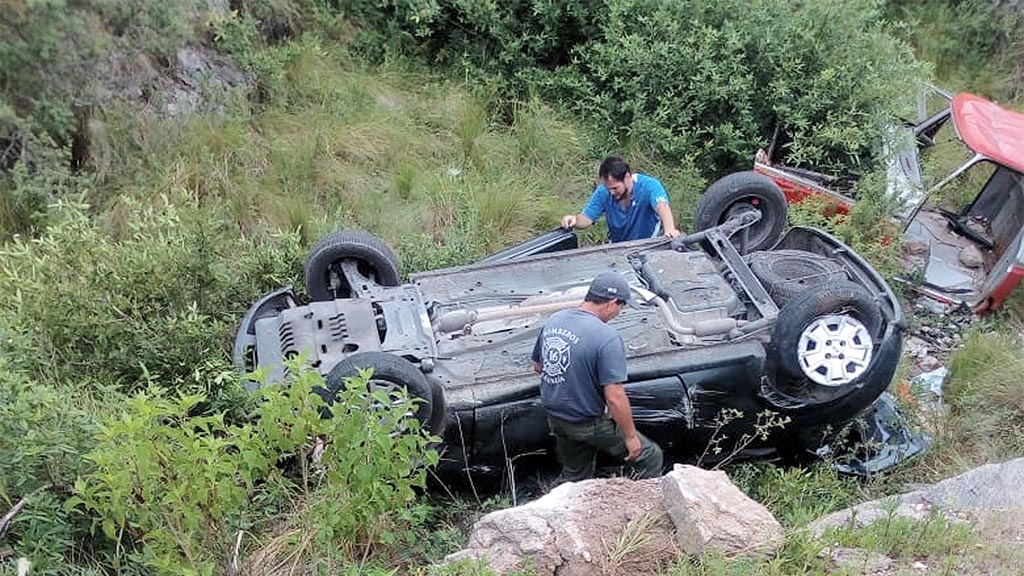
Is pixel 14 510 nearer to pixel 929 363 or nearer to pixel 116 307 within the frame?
pixel 116 307

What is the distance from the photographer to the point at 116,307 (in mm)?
5070

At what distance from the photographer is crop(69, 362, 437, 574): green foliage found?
336 centimetres

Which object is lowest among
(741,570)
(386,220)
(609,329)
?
(386,220)

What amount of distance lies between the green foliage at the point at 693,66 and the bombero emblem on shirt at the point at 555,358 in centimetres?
393

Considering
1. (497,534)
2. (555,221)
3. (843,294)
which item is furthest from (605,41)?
(497,534)

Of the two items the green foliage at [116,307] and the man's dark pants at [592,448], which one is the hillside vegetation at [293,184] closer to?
the green foliage at [116,307]

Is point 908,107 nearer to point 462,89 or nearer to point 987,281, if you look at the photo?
point 987,281

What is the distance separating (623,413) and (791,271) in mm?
1582

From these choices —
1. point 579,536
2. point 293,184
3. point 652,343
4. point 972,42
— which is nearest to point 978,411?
point 652,343

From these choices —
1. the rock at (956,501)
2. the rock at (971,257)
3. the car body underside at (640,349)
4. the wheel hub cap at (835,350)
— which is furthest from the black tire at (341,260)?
the rock at (971,257)

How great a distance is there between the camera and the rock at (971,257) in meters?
7.59

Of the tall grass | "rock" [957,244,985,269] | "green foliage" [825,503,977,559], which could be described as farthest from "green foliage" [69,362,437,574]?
"rock" [957,244,985,269]

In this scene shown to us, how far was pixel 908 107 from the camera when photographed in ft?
27.1

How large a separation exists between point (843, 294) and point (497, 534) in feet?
6.84
